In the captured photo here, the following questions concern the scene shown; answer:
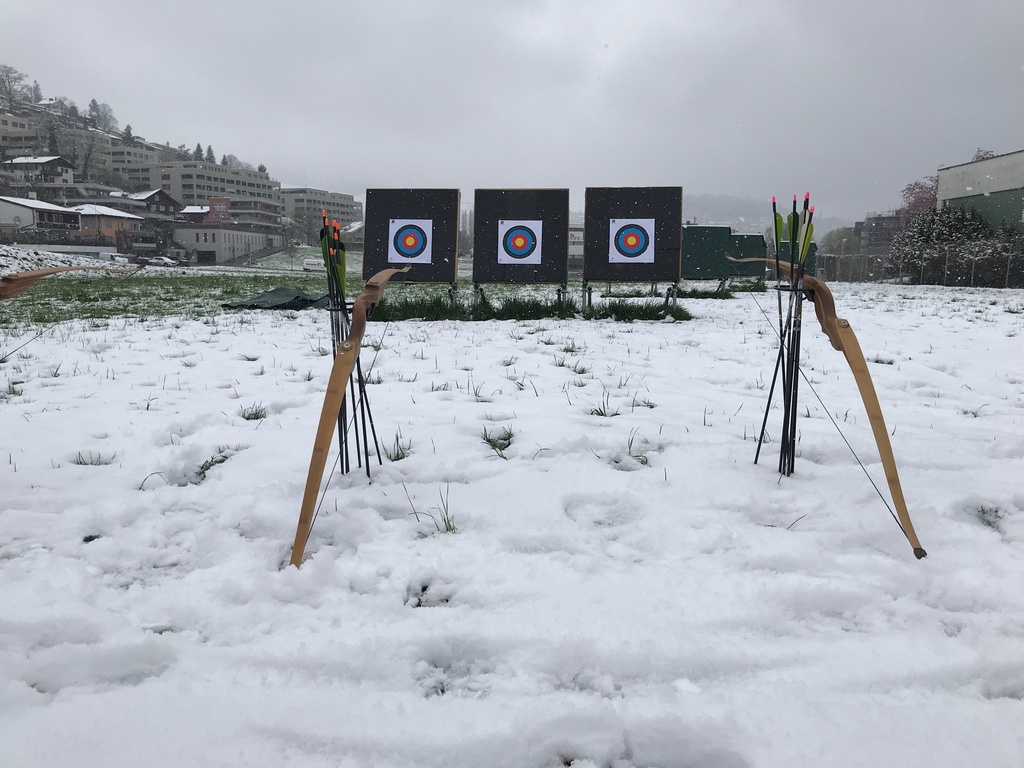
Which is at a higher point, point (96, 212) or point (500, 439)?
point (96, 212)

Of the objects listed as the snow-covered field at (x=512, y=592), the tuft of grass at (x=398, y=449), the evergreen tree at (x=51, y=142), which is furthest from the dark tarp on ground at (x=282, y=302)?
the evergreen tree at (x=51, y=142)

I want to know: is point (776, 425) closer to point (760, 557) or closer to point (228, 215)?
point (760, 557)

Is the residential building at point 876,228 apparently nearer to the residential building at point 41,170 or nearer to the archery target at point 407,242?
the archery target at point 407,242

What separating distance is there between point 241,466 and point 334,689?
1.28 m

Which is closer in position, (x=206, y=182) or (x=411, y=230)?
(x=411, y=230)

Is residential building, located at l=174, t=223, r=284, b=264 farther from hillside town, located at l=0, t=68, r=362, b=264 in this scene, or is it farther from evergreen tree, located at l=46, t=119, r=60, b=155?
evergreen tree, located at l=46, t=119, r=60, b=155

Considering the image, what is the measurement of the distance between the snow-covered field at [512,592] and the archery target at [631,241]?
532 cm

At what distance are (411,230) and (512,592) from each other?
7.13 meters

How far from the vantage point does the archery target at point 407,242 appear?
26.1 feet

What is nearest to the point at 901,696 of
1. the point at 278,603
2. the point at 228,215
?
the point at 278,603

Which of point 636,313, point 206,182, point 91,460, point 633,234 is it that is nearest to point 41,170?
point 206,182

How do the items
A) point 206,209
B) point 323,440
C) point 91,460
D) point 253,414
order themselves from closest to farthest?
point 323,440, point 91,460, point 253,414, point 206,209

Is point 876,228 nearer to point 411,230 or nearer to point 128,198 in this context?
point 411,230

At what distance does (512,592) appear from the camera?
4.79 ft
